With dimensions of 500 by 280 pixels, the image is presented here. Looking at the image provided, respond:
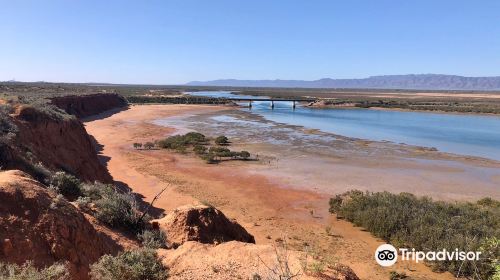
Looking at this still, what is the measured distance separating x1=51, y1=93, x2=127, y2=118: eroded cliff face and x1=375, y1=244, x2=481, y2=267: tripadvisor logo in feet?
135

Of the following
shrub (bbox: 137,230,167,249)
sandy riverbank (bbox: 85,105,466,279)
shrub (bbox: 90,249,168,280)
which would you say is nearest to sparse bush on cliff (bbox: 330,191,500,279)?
sandy riverbank (bbox: 85,105,466,279)

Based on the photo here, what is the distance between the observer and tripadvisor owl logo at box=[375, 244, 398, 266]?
1198 cm

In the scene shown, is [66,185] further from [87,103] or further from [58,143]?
[87,103]

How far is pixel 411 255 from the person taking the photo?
41.5 feet

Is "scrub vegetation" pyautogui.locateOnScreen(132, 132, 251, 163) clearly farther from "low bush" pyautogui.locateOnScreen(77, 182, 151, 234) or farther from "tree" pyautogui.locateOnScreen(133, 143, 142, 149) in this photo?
"low bush" pyautogui.locateOnScreen(77, 182, 151, 234)

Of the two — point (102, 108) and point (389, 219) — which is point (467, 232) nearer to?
point (389, 219)

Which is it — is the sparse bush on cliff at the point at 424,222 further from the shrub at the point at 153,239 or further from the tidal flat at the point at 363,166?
the shrub at the point at 153,239

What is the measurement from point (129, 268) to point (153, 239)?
7.67 feet

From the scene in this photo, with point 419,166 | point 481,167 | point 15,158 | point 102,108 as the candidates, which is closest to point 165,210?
point 15,158

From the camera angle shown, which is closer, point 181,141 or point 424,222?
point 424,222

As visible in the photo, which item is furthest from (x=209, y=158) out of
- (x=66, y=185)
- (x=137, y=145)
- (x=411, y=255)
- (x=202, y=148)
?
(x=411, y=255)

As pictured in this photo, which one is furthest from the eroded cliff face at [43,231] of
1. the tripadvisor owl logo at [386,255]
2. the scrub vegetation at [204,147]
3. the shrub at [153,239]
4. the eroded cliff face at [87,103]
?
the eroded cliff face at [87,103]

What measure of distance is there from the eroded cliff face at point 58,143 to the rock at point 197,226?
679 centimetres

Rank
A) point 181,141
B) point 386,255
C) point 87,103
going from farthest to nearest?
point 87,103, point 181,141, point 386,255
